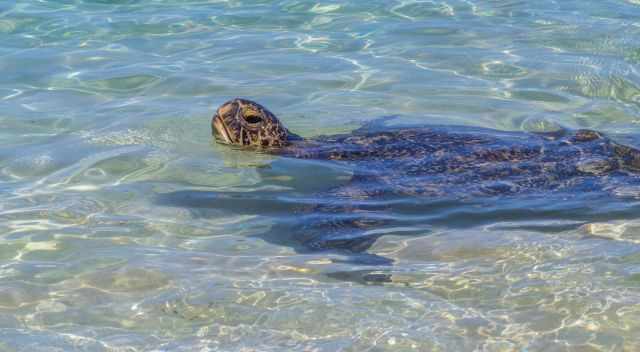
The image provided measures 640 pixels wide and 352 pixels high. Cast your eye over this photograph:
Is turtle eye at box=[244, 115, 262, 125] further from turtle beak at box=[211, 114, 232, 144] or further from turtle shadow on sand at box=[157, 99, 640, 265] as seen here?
turtle beak at box=[211, 114, 232, 144]

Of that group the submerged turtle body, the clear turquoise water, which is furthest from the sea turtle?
the clear turquoise water

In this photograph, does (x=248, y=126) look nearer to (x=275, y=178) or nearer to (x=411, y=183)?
(x=275, y=178)

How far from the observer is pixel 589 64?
870 centimetres

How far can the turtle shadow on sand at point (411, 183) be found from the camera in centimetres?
521

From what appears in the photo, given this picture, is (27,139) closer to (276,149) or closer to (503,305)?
(276,149)

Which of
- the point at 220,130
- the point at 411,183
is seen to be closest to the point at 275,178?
the point at 220,130

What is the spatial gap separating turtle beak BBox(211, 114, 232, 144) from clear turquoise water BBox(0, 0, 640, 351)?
0.42 ft

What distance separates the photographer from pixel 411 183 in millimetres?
5750

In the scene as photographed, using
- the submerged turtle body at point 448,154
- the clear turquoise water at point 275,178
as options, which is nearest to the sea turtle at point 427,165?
the submerged turtle body at point 448,154

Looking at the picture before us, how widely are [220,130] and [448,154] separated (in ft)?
5.57

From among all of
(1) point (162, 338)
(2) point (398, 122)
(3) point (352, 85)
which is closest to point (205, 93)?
(3) point (352, 85)

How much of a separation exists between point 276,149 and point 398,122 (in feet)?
4.16

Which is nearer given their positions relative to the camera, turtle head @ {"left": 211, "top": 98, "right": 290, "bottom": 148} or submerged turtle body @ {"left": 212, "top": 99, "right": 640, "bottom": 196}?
submerged turtle body @ {"left": 212, "top": 99, "right": 640, "bottom": 196}

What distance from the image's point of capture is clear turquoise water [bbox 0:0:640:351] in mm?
4078
